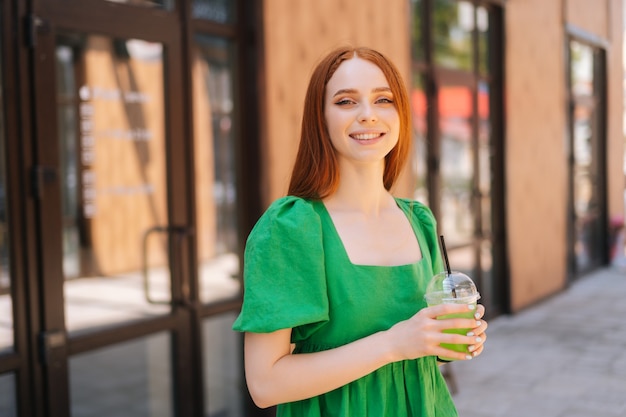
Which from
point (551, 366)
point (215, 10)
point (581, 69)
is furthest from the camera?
point (581, 69)

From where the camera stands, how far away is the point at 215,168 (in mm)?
3732

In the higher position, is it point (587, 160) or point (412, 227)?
point (587, 160)

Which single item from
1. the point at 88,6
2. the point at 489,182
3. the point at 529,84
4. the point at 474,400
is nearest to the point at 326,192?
the point at 88,6

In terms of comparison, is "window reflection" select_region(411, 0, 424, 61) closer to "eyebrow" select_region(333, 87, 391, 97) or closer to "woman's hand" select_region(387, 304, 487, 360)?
"eyebrow" select_region(333, 87, 391, 97)

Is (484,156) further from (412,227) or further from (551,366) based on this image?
(412,227)

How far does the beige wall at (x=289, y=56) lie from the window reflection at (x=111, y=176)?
58 cm

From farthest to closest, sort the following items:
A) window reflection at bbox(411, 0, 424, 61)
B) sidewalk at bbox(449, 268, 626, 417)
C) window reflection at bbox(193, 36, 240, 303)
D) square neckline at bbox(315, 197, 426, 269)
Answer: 1. window reflection at bbox(411, 0, 424, 61)
2. sidewalk at bbox(449, 268, 626, 417)
3. window reflection at bbox(193, 36, 240, 303)
4. square neckline at bbox(315, 197, 426, 269)

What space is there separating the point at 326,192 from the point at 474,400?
335 centimetres

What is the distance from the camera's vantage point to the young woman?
1.22 metres

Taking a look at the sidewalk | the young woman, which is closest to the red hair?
the young woman

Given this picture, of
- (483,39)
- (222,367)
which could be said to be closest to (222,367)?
(222,367)

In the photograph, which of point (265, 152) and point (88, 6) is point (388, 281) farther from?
point (265, 152)

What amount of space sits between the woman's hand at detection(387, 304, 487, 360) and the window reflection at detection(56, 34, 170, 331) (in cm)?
204

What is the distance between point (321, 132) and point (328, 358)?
394 millimetres
